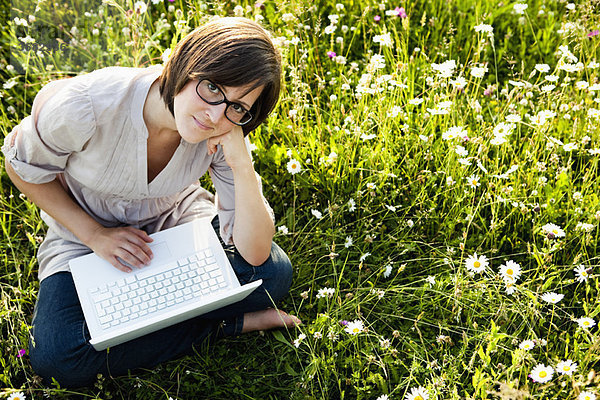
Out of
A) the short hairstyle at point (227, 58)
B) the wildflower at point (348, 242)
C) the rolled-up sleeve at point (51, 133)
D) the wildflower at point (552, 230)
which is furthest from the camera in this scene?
the wildflower at point (348, 242)

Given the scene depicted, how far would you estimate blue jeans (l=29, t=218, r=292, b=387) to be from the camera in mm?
1923

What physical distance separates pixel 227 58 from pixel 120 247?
76 centimetres

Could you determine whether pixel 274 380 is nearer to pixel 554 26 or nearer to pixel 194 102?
pixel 194 102

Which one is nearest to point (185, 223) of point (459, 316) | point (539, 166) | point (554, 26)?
point (459, 316)

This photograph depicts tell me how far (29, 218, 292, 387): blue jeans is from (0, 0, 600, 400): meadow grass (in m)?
0.05

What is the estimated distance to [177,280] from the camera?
204 cm

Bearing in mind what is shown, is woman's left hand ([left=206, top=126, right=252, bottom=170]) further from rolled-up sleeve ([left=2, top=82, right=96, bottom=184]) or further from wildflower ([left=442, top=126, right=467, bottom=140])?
wildflower ([left=442, top=126, right=467, bottom=140])

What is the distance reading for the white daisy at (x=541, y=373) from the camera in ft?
5.99

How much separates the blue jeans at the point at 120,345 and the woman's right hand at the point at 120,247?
153mm

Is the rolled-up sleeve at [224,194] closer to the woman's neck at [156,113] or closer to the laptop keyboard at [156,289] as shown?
the laptop keyboard at [156,289]

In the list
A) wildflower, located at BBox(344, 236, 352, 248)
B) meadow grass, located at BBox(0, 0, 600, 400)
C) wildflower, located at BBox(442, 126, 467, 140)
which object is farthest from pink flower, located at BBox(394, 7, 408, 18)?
wildflower, located at BBox(344, 236, 352, 248)

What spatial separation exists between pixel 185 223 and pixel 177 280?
0.78 feet

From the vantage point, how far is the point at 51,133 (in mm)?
1791

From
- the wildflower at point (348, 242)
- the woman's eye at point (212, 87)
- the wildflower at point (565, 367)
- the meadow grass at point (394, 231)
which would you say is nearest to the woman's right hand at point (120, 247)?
the meadow grass at point (394, 231)
